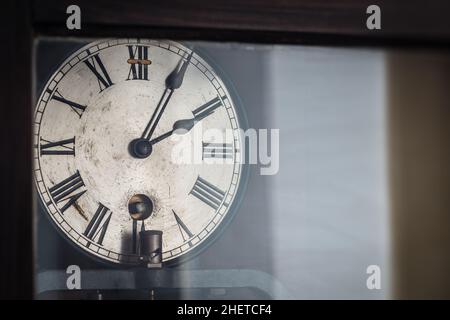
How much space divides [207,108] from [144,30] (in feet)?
0.59

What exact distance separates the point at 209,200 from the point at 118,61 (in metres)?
0.30

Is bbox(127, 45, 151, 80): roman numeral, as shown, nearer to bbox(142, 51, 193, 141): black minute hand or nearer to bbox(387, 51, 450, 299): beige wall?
bbox(142, 51, 193, 141): black minute hand

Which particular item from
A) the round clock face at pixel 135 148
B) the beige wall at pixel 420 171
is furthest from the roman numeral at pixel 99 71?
the beige wall at pixel 420 171

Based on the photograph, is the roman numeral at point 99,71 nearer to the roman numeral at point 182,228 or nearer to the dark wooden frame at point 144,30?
the dark wooden frame at point 144,30

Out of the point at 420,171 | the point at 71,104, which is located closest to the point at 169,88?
the point at 71,104

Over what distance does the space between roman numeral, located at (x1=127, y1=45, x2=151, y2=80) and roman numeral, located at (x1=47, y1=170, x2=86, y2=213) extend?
0.20 meters

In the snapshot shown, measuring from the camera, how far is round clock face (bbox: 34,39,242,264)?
1469 mm

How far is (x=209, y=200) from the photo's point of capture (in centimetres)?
150

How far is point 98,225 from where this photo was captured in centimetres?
148

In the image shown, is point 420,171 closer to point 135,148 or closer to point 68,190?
point 135,148

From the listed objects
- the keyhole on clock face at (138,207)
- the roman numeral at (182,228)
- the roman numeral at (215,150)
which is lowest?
the roman numeral at (182,228)

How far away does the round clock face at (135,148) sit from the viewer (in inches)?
57.8

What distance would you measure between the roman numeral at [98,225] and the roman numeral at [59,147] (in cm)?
11
